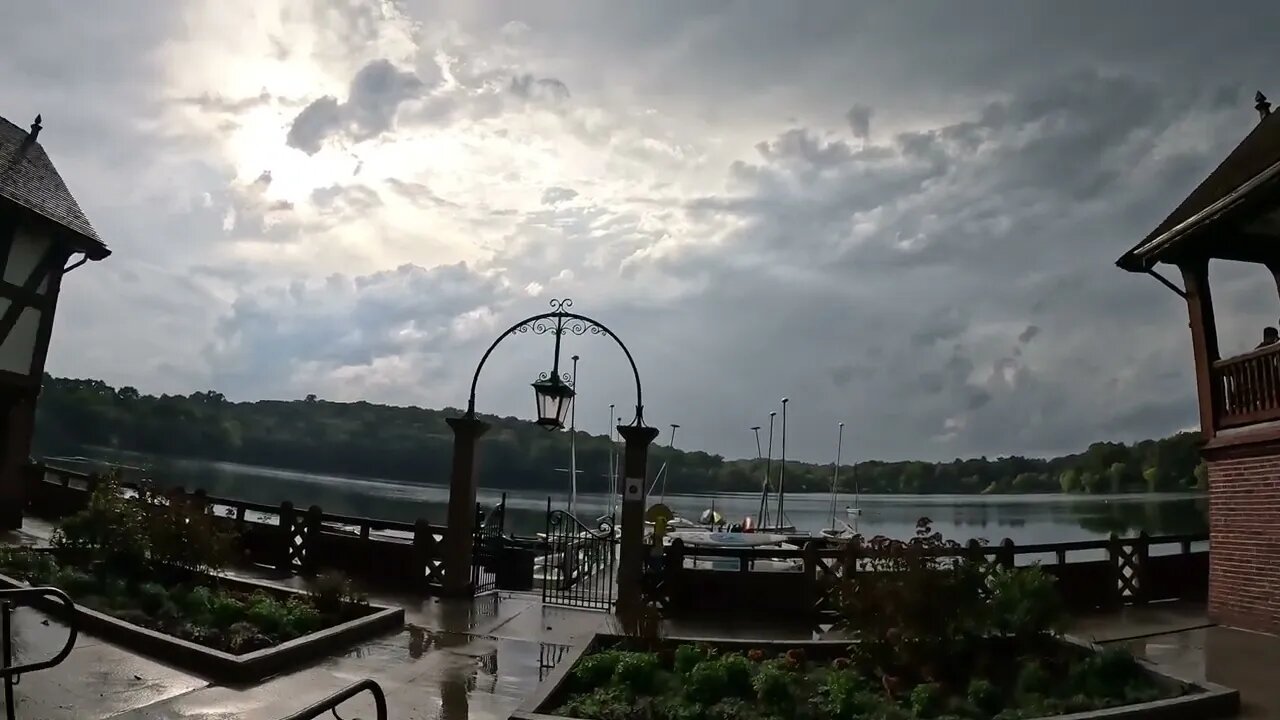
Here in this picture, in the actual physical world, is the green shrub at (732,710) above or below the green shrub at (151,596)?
below

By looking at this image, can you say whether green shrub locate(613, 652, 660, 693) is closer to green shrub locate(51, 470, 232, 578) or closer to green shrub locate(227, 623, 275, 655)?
green shrub locate(227, 623, 275, 655)

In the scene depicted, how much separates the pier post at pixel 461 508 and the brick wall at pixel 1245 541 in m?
10.6

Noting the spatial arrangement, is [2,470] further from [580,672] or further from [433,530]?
[580,672]

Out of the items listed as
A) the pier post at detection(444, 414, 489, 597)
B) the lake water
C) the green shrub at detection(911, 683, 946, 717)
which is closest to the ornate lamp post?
the pier post at detection(444, 414, 489, 597)

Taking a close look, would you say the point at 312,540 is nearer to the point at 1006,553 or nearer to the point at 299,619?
the point at 299,619

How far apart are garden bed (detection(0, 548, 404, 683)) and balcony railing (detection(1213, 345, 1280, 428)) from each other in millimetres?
11384

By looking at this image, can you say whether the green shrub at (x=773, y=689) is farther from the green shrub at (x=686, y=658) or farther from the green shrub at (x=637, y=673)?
the green shrub at (x=637, y=673)

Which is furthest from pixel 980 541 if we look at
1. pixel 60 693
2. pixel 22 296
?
pixel 22 296

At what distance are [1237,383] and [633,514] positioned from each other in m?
8.64

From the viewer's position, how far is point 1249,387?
Answer: 40.3 ft

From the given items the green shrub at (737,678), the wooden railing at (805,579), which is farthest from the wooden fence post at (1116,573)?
the green shrub at (737,678)

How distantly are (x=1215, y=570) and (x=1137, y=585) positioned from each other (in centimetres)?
218

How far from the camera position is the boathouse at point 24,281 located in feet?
56.4

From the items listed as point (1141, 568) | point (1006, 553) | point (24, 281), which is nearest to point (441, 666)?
point (1006, 553)
